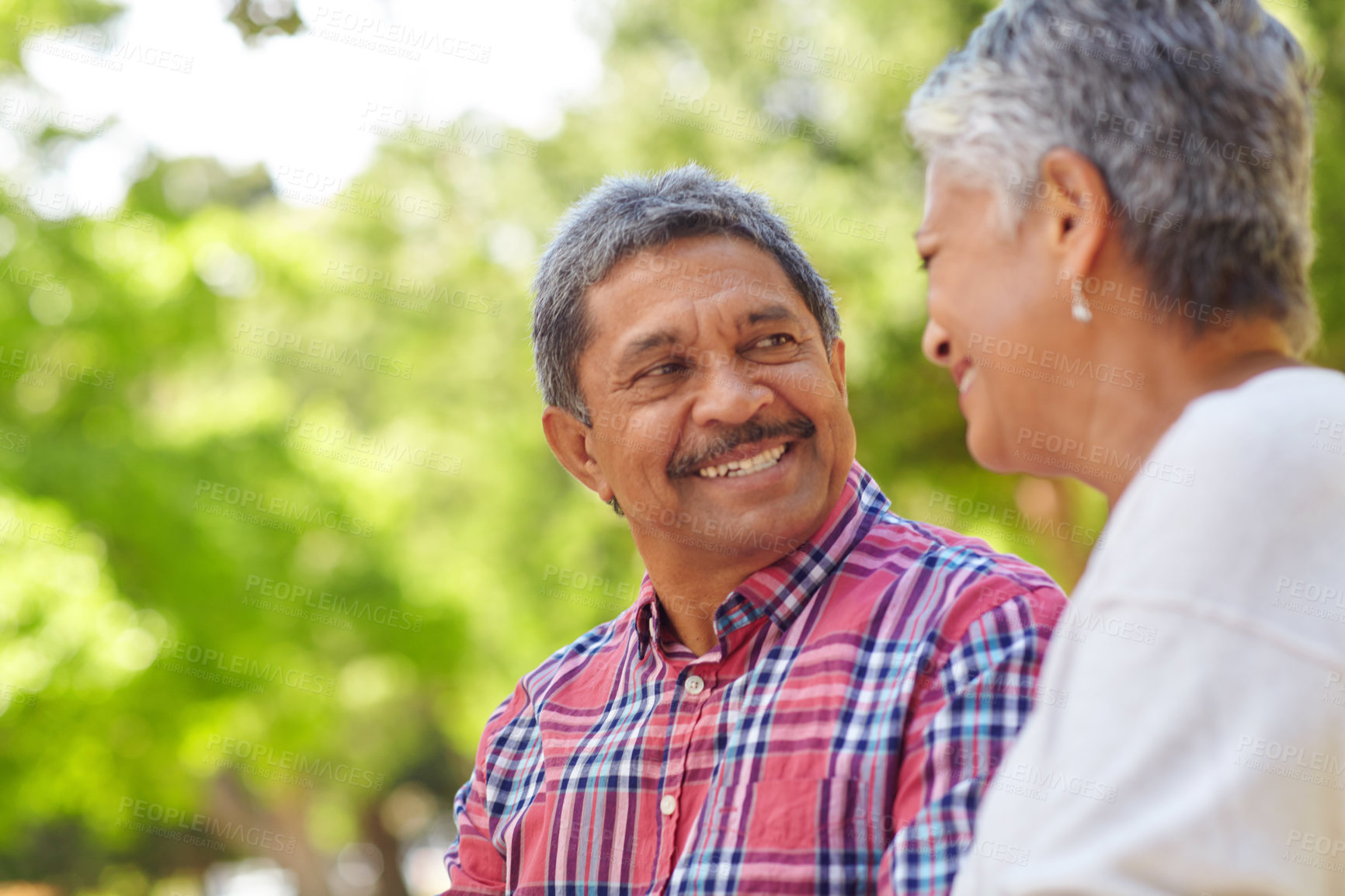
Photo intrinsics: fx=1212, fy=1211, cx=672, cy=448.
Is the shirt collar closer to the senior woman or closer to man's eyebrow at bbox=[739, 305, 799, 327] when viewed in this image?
man's eyebrow at bbox=[739, 305, 799, 327]

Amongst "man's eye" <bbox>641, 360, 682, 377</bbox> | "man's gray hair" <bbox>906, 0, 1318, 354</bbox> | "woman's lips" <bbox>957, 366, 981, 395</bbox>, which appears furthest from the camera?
"man's eye" <bbox>641, 360, 682, 377</bbox>

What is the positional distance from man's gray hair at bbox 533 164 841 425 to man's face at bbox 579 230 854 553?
1.3 inches

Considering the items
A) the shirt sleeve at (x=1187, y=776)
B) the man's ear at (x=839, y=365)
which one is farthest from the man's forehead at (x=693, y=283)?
the shirt sleeve at (x=1187, y=776)

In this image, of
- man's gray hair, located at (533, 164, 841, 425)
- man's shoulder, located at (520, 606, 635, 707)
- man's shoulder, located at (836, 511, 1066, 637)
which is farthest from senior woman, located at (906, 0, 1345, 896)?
man's shoulder, located at (520, 606, 635, 707)

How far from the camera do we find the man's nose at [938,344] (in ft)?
5.00

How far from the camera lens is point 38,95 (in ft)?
35.2

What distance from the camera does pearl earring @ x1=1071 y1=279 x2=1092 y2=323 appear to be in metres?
1.34

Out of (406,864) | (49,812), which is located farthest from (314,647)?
(406,864)

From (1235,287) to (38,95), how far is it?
11647 mm

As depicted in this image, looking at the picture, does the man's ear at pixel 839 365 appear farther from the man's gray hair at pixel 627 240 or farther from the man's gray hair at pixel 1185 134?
the man's gray hair at pixel 1185 134

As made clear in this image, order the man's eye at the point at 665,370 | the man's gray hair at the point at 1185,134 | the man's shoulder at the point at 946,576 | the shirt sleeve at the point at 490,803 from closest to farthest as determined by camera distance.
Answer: the man's gray hair at the point at 1185,134
the man's shoulder at the point at 946,576
the man's eye at the point at 665,370
the shirt sleeve at the point at 490,803

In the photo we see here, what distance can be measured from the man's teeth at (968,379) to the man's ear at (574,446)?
1009mm

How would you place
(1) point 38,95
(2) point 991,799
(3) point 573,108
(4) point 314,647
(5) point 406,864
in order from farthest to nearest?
(5) point 406,864, (3) point 573,108, (4) point 314,647, (1) point 38,95, (2) point 991,799

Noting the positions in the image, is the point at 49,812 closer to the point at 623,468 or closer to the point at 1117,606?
the point at 623,468
